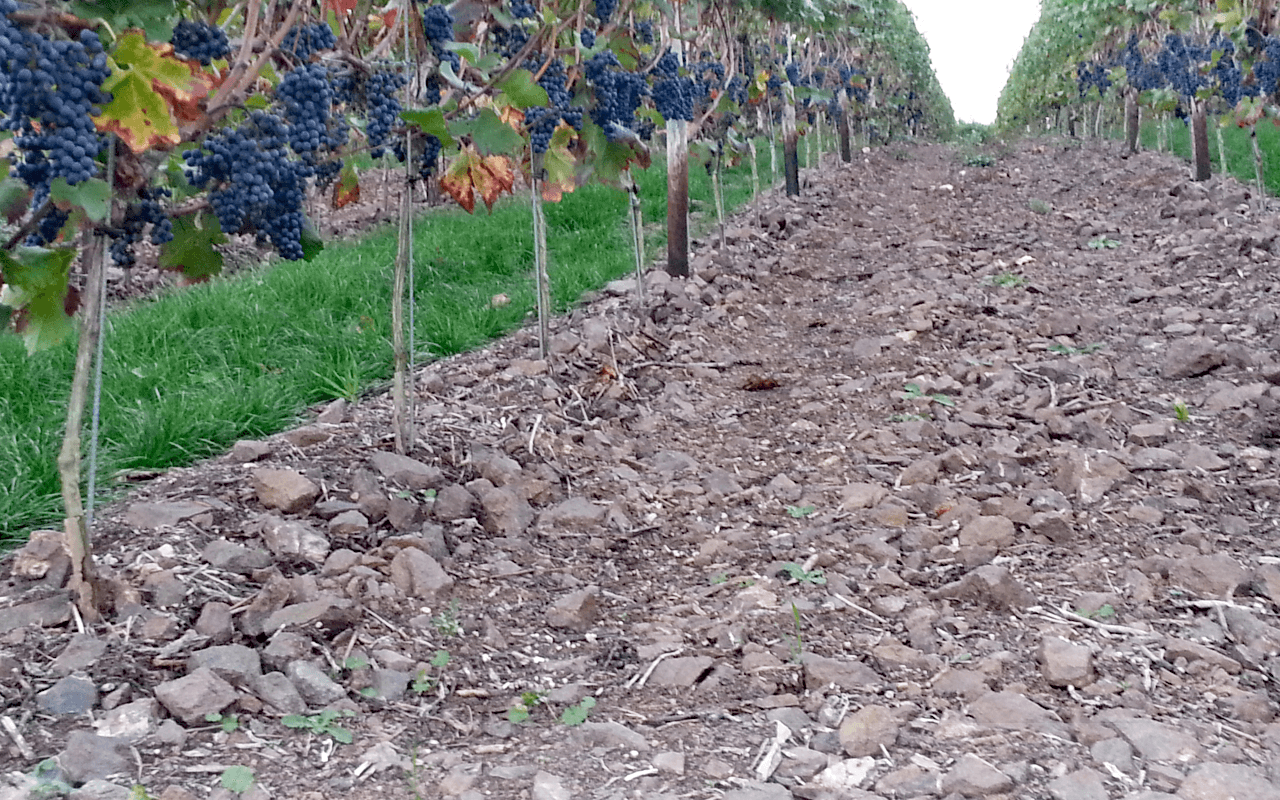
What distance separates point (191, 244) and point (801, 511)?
1.85 meters

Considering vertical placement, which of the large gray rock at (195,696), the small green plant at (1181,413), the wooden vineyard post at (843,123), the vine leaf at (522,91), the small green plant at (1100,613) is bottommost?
the small green plant at (1100,613)

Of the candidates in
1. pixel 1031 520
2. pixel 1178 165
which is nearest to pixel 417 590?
pixel 1031 520

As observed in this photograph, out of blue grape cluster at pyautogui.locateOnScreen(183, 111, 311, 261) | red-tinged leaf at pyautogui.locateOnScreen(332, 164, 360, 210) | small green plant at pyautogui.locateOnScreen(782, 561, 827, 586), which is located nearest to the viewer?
blue grape cluster at pyautogui.locateOnScreen(183, 111, 311, 261)

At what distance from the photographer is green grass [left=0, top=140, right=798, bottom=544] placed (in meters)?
3.40

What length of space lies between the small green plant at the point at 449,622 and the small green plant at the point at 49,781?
853 millimetres

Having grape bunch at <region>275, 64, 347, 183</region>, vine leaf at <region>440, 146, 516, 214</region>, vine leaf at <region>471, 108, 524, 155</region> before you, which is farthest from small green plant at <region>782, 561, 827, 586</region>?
grape bunch at <region>275, 64, 347, 183</region>

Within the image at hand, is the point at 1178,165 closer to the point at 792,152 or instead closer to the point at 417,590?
the point at 792,152

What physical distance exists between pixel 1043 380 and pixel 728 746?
2832mm

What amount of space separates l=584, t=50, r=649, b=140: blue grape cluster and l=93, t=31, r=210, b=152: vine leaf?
2288mm

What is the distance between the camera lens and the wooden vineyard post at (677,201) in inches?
268

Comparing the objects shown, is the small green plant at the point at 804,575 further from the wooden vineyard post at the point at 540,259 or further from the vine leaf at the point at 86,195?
the wooden vineyard post at the point at 540,259

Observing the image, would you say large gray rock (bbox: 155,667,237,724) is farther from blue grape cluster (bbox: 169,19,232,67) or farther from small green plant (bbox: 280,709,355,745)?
blue grape cluster (bbox: 169,19,232,67)

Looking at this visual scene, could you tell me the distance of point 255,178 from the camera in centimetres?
218

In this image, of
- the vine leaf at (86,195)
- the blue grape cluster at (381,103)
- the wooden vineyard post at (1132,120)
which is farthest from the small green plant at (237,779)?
the wooden vineyard post at (1132,120)
